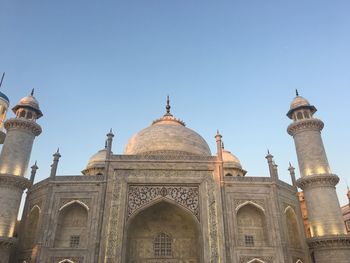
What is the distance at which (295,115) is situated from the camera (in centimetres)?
2081

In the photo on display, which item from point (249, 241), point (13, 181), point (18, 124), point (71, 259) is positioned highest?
point (18, 124)

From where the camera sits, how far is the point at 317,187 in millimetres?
18109

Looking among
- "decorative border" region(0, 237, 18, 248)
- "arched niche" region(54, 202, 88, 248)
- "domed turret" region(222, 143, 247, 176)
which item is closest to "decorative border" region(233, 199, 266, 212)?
"domed turret" region(222, 143, 247, 176)

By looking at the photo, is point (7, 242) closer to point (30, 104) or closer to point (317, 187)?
point (30, 104)

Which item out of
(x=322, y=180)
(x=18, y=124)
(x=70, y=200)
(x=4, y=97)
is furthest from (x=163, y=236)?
(x=4, y=97)

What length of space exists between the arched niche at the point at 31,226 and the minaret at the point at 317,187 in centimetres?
Answer: 1574

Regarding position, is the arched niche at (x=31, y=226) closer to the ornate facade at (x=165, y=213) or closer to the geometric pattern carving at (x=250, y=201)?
the ornate facade at (x=165, y=213)

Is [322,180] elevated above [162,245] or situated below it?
above

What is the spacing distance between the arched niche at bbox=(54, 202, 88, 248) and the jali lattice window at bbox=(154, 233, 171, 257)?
4.06 meters

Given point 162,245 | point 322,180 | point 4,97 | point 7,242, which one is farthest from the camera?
point 4,97

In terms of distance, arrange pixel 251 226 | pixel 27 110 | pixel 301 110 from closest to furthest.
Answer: pixel 251 226, pixel 27 110, pixel 301 110

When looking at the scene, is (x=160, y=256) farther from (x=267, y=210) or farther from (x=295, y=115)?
(x=295, y=115)

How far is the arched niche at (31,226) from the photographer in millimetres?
17109

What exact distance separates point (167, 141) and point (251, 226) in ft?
27.6
